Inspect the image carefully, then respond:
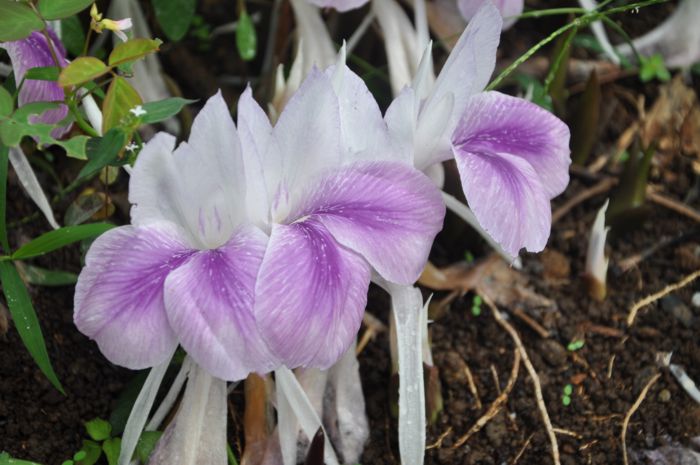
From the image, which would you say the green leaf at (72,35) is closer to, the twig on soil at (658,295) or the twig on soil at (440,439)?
the twig on soil at (440,439)

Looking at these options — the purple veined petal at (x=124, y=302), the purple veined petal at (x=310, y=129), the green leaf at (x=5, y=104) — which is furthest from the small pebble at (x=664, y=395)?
the green leaf at (x=5, y=104)

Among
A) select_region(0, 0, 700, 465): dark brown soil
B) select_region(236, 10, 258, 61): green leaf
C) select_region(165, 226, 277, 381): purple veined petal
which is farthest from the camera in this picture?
select_region(236, 10, 258, 61): green leaf

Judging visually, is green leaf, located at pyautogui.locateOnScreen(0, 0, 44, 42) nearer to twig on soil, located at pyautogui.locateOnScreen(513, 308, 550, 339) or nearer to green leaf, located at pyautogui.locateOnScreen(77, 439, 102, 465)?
Result: green leaf, located at pyautogui.locateOnScreen(77, 439, 102, 465)

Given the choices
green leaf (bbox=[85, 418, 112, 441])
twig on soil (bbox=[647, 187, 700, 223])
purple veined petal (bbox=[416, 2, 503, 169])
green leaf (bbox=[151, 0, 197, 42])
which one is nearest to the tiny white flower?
purple veined petal (bbox=[416, 2, 503, 169])

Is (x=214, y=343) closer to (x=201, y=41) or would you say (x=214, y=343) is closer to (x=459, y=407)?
(x=459, y=407)

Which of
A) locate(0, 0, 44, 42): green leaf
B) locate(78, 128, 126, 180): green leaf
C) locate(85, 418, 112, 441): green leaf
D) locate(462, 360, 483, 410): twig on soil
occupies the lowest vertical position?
locate(462, 360, 483, 410): twig on soil

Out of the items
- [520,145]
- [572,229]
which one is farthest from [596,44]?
[520,145]

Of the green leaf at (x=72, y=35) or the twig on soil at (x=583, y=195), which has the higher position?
the green leaf at (x=72, y=35)
